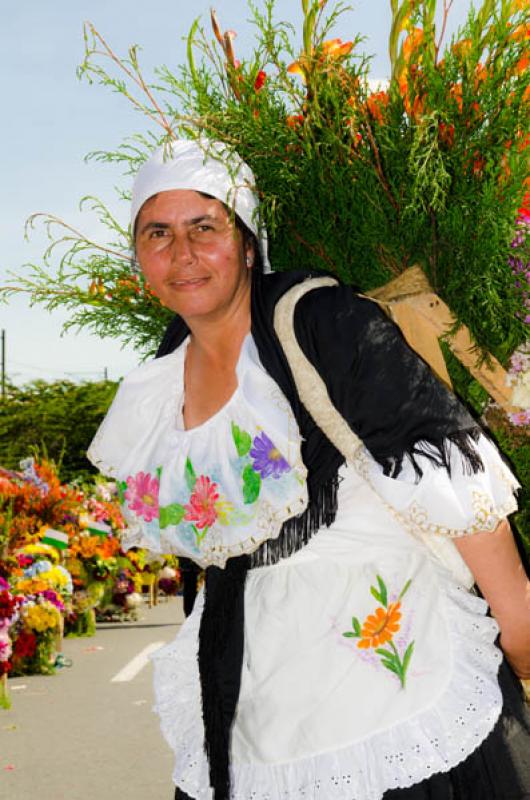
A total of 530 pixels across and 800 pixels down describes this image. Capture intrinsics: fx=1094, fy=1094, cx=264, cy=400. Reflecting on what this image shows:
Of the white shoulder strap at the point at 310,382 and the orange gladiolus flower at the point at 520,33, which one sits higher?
the orange gladiolus flower at the point at 520,33

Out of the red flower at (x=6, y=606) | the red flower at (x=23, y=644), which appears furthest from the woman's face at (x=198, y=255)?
the red flower at (x=23, y=644)

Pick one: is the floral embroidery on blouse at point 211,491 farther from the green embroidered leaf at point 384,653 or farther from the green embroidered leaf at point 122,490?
the green embroidered leaf at point 384,653

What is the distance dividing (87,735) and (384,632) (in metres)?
5.78

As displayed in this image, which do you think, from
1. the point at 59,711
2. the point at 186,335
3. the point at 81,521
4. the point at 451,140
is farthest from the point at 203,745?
the point at 81,521

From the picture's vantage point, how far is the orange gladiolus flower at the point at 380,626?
2066 mm

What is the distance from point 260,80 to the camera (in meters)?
2.30

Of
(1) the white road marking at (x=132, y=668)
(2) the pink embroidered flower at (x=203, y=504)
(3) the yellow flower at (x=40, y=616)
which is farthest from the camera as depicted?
(1) the white road marking at (x=132, y=668)

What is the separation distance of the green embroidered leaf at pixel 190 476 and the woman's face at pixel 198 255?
0.31 meters

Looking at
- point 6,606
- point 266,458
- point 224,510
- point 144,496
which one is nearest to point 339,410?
point 266,458

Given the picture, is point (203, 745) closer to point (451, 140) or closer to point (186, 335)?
point (186, 335)

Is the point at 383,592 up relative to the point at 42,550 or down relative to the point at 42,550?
down

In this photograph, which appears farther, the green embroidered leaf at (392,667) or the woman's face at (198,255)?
the woman's face at (198,255)

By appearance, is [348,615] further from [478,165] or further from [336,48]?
[336,48]

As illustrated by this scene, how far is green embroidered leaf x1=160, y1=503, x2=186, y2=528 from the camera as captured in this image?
7.55 feet
